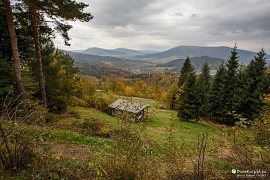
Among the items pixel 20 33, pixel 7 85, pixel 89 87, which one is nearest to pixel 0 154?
pixel 7 85

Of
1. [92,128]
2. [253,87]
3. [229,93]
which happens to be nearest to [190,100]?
[229,93]

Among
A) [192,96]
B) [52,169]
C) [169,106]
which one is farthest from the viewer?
[169,106]

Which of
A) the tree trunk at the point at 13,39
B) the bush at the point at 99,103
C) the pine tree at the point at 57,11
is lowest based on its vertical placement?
the bush at the point at 99,103

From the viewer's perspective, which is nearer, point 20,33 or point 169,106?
point 20,33

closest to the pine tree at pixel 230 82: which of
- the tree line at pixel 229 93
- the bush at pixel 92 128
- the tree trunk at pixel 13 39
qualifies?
the tree line at pixel 229 93

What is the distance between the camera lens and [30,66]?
21.3 m

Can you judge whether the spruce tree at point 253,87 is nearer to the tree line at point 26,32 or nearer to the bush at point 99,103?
the bush at point 99,103

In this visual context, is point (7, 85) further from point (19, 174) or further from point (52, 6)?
point (19, 174)

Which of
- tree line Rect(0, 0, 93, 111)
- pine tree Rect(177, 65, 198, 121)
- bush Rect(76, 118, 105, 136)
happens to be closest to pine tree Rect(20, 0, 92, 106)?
tree line Rect(0, 0, 93, 111)

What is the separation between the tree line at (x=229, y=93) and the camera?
28406 mm

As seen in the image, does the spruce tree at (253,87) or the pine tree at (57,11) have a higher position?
the pine tree at (57,11)

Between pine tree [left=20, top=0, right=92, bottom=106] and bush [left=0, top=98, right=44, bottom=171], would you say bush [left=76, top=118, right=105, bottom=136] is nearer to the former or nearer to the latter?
pine tree [left=20, top=0, right=92, bottom=106]

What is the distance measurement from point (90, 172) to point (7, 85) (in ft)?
38.5

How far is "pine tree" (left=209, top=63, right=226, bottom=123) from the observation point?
3247 centimetres
